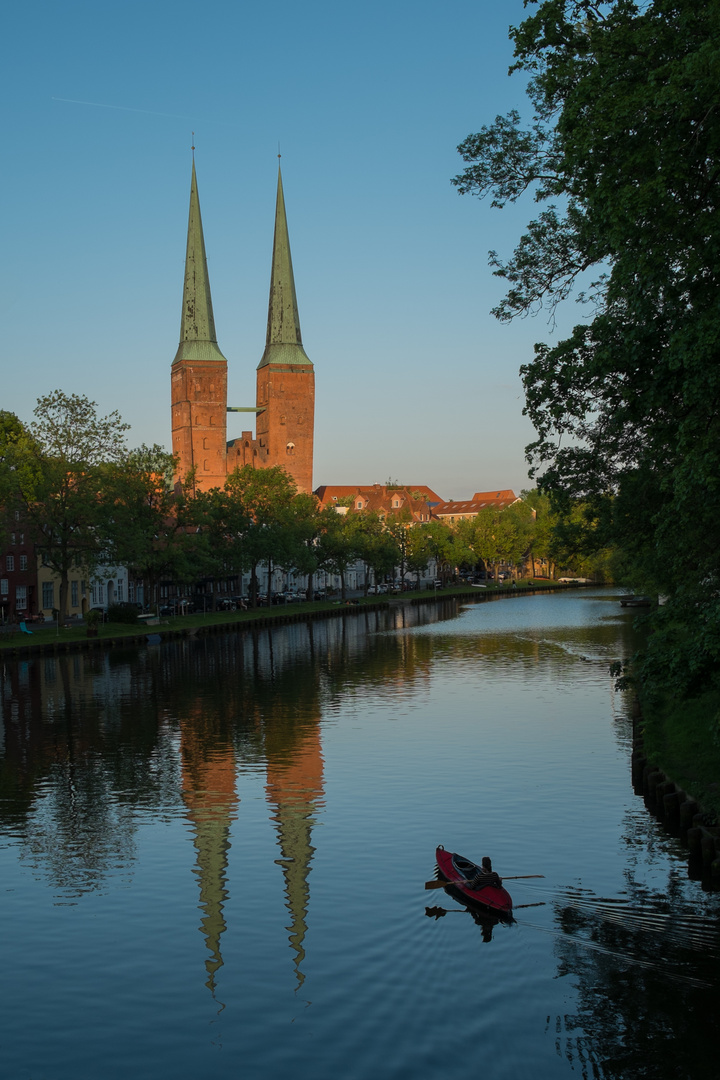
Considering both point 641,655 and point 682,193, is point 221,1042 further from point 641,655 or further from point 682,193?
point 682,193

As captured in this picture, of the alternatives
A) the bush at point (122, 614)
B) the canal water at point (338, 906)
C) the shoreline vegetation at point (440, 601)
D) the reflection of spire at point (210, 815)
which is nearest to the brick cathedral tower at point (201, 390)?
the shoreline vegetation at point (440, 601)

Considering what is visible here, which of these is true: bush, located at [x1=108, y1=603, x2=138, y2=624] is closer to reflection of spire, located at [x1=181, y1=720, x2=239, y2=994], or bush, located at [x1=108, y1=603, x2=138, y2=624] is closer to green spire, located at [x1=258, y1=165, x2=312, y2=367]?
reflection of spire, located at [x1=181, y1=720, x2=239, y2=994]

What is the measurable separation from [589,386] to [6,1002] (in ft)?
47.8

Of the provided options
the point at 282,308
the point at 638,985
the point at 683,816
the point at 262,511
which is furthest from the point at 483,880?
the point at 282,308

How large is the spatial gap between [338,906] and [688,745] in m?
12.0

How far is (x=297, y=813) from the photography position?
1023 inches

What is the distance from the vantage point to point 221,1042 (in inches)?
575

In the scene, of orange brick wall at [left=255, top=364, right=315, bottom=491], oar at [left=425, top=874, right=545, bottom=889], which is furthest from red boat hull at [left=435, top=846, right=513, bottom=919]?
orange brick wall at [left=255, top=364, right=315, bottom=491]

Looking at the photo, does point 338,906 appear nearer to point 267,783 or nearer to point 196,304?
point 267,783

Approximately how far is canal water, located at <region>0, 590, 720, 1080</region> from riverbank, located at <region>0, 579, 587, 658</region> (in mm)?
26960

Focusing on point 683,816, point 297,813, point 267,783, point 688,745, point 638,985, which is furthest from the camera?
point 267,783

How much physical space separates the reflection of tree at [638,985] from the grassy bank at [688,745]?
3.90m

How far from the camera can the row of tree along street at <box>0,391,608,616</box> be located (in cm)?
7131

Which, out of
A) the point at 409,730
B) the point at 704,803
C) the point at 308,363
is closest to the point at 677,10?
the point at 704,803
